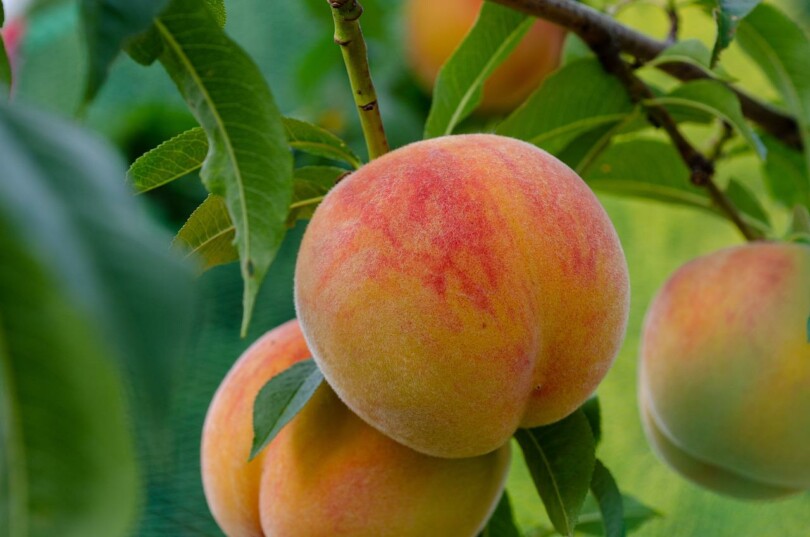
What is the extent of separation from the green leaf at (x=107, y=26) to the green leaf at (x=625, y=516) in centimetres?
67

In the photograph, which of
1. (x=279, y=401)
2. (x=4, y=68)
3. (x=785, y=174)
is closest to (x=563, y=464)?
(x=279, y=401)

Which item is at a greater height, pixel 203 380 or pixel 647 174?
pixel 647 174

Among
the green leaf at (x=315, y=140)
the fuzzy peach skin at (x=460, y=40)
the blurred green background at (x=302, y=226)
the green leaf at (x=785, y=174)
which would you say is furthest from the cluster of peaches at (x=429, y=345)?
the fuzzy peach skin at (x=460, y=40)

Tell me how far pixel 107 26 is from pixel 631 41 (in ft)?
1.92

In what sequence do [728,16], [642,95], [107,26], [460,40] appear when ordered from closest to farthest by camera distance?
[107,26]
[728,16]
[642,95]
[460,40]

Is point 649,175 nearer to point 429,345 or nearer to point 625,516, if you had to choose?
point 625,516

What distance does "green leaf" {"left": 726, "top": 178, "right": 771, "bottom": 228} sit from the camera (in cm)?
96

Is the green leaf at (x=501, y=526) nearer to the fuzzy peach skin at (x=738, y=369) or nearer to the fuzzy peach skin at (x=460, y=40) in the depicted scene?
the fuzzy peach skin at (x=738, y=369)

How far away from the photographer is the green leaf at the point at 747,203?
0.96 metres

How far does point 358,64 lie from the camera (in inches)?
22.5

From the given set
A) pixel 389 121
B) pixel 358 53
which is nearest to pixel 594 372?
pixel 358 53

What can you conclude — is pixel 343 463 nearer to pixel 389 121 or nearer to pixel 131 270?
pixel 131 270

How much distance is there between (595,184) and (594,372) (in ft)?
1.43

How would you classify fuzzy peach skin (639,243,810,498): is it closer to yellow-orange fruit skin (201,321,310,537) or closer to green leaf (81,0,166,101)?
yellow-orange fruit skin (201,321,310,537)
